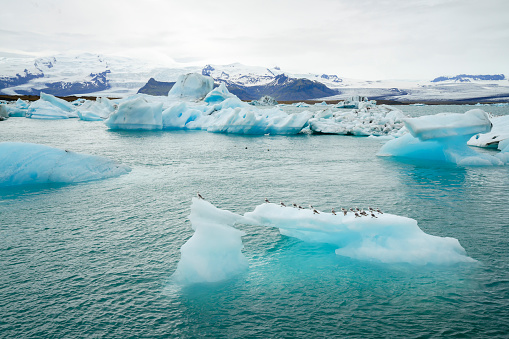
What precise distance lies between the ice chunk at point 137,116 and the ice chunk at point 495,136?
28.2 m

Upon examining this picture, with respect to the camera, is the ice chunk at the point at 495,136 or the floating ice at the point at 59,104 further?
the floating ice at the point at 59,104

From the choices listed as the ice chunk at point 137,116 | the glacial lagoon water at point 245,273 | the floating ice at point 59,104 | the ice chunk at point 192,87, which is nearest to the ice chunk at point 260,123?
the ice chunk at point 137,116

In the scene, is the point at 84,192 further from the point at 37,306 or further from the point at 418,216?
the point at 418,216

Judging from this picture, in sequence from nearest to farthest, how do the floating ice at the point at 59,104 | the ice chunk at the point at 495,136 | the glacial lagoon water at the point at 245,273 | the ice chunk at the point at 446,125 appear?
the glacial lagoon water at the point at 245,273 < the ice chunk at the point at 446,125 < the ice chunk at the point at 495,136 < the floating ice at the point at 59,104

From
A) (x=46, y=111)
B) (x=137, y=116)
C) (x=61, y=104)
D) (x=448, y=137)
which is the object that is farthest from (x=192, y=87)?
(x=448, y=137)

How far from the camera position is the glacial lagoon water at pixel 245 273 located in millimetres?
5660

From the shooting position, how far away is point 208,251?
7125 mm

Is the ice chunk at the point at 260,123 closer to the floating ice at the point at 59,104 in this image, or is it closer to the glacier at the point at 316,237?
the glacier at the point at 316,237

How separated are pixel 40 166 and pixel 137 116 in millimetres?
23048

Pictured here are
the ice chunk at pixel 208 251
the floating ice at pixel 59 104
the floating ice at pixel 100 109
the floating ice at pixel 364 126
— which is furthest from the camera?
the floating ice at pixel 59 104

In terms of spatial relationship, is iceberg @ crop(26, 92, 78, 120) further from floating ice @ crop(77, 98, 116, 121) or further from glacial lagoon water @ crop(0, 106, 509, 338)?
glacial lagoon water @ crop(0, 106, 509, 338)

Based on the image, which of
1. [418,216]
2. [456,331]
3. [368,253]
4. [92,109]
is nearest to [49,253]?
[368,253]

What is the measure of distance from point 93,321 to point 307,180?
37.0 ft

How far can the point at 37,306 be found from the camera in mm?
6195
